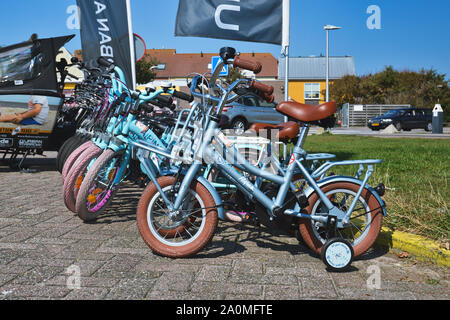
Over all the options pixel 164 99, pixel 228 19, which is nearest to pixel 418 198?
pixel 164 99

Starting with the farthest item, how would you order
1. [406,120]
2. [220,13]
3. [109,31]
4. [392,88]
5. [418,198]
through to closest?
[392,88] → [406,120] → [109,31] → [220,13] → [418,198]

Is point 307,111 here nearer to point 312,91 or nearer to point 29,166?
point 29,166

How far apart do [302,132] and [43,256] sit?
2355mm

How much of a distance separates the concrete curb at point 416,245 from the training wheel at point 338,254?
0.66m

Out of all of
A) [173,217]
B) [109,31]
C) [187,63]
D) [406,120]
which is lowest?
[406,120]

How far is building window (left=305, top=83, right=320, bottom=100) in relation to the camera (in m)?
53.5

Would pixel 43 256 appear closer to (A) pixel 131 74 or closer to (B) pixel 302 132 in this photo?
(B) pixel 302 132

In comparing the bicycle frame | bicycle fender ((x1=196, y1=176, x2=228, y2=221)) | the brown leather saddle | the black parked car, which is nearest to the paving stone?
the bicycle frame

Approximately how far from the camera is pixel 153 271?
3080 mm

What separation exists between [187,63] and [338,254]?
55.8 metres

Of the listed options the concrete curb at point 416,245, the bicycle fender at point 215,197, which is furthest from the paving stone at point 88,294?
the concrete curb at point 416,245

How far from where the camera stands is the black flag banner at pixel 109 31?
307 inches

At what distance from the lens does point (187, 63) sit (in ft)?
186
